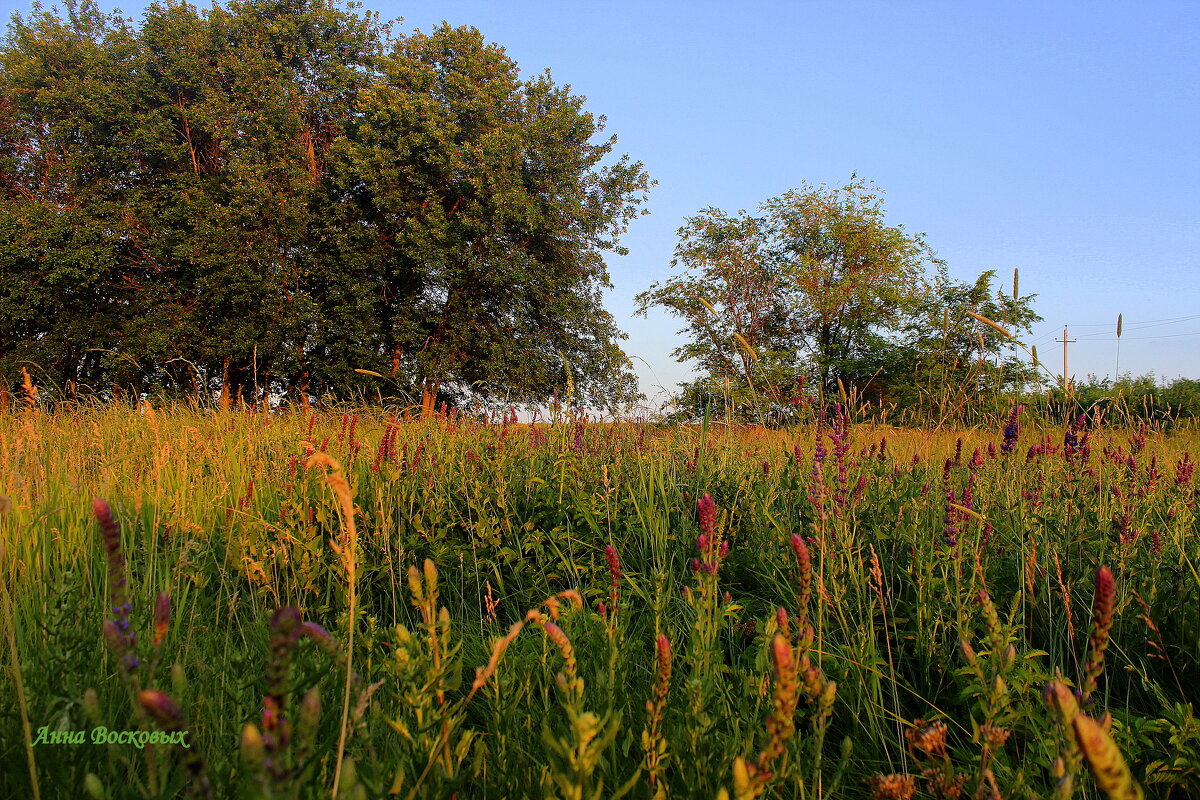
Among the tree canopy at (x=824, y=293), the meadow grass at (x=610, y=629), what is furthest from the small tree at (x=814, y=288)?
the meadow grass at (x=610, y=629)

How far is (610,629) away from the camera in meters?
1.47

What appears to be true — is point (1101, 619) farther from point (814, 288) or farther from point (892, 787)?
point (814, 288)

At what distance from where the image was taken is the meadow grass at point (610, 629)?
0.99 metres

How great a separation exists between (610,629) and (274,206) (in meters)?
18.9

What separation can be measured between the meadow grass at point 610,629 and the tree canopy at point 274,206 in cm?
1308

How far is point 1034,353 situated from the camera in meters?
Result: 2.81

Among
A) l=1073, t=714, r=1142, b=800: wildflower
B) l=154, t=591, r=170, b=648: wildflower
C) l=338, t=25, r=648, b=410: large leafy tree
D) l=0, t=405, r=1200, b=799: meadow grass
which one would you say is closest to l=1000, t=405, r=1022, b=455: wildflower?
l=0, t=405, r=1200, b=799: meadow grass

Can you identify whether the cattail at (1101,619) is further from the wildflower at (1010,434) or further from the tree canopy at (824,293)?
the tree canopy at (824,293)

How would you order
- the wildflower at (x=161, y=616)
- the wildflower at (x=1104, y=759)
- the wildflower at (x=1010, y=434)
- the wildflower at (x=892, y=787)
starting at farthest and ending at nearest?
the wildflower at (x=1010, y=434) → the wildflower at (x=892, y=787) → the wildflower at (x=161, y=616) → the wildflower at (x=1104, y=759)

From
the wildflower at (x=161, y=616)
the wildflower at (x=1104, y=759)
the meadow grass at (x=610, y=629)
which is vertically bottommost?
the meadow grass at (x=610, y=629)

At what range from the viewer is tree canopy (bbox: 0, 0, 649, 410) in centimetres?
1708

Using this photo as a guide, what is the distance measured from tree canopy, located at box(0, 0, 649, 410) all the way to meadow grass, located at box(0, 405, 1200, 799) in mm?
13076

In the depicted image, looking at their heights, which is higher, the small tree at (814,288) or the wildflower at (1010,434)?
the small tree at (814,288)

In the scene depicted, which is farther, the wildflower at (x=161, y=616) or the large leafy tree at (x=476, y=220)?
the large leafy tree at (x=476, y=220)
